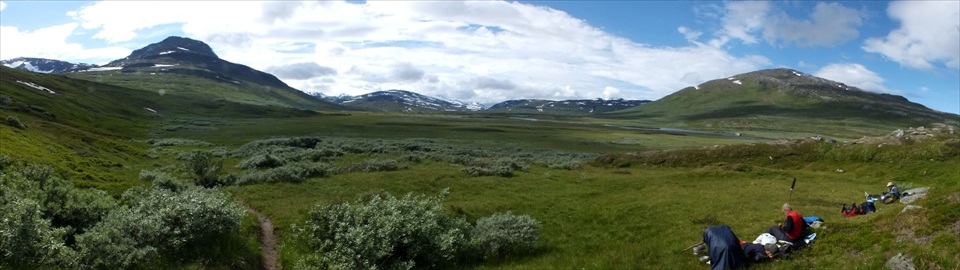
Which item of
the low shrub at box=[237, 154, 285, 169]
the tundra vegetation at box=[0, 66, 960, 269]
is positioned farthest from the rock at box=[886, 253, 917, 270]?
the low shrub at box=[237, 154, 285, 169]

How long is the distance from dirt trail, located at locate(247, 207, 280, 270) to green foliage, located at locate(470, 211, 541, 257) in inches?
340

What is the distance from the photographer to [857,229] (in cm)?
1642

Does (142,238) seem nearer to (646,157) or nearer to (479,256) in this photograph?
(479,256)

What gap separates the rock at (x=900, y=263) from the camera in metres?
13.2

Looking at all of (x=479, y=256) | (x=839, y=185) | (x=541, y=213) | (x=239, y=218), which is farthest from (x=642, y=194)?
(x=239, y=218)

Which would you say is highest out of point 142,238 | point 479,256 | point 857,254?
point 857,254

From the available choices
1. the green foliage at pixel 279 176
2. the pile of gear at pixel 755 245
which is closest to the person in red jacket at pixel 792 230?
the pile of gear at pixel 755 245

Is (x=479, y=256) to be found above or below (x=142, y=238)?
below

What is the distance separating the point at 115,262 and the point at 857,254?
77.3 feet

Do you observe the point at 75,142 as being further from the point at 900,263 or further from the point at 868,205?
the point at 868,205

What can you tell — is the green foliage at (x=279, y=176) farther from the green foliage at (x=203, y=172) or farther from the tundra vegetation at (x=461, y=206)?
the green foliage at (x=203, y=172)

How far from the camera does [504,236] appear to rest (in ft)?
68.9

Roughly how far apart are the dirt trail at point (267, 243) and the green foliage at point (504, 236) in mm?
8638

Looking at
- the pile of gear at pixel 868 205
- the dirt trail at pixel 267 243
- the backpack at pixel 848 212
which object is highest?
the pile of gear at pixel 868 205
